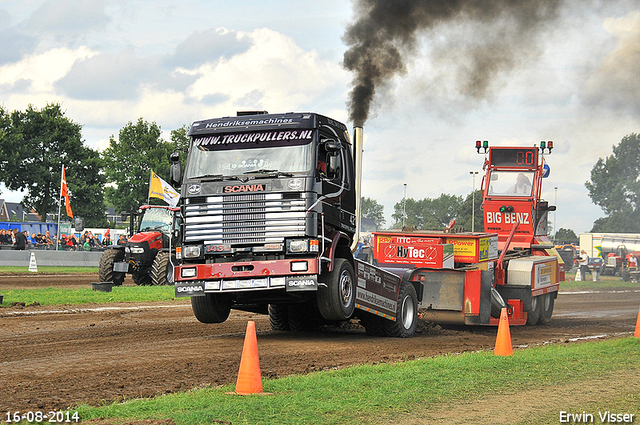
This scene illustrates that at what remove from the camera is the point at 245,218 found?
11.0m

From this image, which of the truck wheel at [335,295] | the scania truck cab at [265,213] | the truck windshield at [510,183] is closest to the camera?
the scania truck cab at [265,213]

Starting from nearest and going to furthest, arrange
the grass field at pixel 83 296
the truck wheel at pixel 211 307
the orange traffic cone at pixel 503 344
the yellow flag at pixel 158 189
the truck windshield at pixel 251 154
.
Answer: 1. the orange traffic cone at pixel 503 344
2. the truck windshield at pixel 251 154
3. the truck wheel at pixel 211 307
4. the grass field at pixel 83 296
5. the yellow flag at pixel 158 189

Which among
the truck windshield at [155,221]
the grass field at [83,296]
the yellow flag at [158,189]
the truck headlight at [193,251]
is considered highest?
the yellow flag at [158,189]

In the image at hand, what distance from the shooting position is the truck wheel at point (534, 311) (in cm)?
1612

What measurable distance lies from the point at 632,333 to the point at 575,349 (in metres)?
4.22

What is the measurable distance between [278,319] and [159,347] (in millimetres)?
3942

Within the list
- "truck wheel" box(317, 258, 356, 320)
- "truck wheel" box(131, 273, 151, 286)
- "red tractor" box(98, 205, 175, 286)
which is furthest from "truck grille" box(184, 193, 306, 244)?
"truck wheel" box(131, 273, 151, 286)

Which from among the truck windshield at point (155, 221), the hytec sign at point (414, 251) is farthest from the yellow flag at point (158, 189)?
the hytec sign at point (414, 251)

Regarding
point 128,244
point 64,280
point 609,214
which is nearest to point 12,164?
point 64,280

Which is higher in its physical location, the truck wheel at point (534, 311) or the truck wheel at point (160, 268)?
the truck wheel at point (160, 268)

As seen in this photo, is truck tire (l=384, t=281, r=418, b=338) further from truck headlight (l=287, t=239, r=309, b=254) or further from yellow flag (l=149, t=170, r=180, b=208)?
yellow flag (l=149, t=170, r=180, b=208)

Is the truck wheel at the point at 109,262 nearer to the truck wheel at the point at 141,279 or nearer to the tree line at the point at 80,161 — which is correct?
the truck wheel at the point at 141,279

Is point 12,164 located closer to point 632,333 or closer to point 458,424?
point 632,333

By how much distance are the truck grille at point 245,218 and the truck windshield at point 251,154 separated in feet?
1.57
